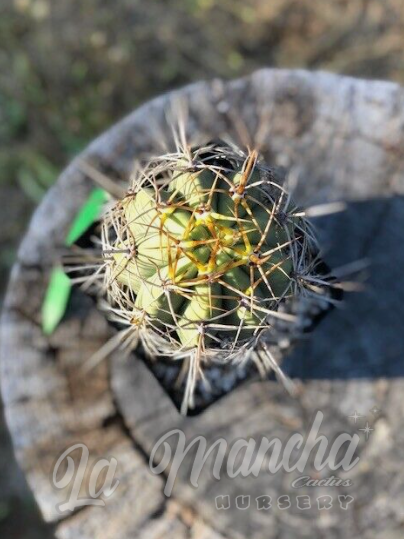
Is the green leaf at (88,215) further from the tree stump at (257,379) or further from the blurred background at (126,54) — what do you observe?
the blurred background at (126,54)

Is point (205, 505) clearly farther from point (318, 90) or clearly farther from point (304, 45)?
point (304, 45)

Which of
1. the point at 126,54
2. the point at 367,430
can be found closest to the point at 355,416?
the point at 367,430

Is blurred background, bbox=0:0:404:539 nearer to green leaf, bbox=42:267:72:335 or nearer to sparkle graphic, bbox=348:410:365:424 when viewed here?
green leaf, bbox=42:267:72:335

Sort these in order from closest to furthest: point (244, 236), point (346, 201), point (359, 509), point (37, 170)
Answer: point (244, 236), point (359, 509), point (346, 201), point (37, 170)

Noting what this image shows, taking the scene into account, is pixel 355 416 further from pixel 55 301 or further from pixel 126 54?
pixel 126 54

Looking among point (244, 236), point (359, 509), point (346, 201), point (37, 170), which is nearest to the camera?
point (244, 236)

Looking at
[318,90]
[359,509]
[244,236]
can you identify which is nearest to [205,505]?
[359,509]

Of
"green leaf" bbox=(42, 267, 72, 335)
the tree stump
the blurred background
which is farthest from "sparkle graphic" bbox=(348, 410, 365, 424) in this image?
the blurred background
